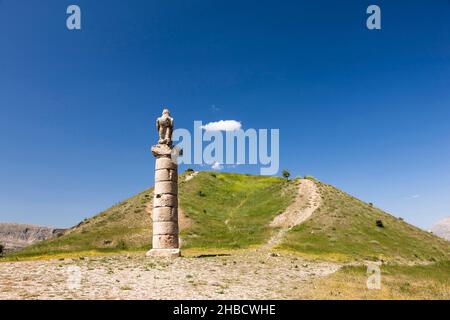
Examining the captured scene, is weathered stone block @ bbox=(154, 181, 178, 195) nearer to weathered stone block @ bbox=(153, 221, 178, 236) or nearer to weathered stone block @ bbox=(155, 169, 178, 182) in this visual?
weathered stone block @ bbox=(155, 169, 178, 182)

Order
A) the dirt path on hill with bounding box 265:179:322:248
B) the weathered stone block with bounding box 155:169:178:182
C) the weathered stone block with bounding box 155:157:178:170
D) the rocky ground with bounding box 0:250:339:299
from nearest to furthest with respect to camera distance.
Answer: the rocky ground with bounding box 0:250:339:299
the weathered stone block with bounding box 155:169:178:182
the weathered stone block with bounding box 155:157:178:170
the dirt path on hill with bounding box 265:179:322:248

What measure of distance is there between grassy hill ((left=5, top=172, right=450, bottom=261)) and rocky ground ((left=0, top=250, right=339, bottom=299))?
16.3m

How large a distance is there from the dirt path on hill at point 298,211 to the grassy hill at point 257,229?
1.00 m

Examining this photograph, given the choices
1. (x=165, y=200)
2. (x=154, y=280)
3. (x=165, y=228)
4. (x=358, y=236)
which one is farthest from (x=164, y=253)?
(x=358, y=236)

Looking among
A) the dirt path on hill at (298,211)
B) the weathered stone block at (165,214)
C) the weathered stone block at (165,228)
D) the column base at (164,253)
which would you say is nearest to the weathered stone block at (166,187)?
the weathered stone block at (165,214)

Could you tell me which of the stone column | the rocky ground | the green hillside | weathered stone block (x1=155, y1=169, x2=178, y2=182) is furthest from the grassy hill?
the rocky ground

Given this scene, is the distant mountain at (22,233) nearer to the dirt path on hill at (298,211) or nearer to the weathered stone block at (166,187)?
the dirt path on hill at (298,211)

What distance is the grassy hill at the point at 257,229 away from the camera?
3947 centimetres

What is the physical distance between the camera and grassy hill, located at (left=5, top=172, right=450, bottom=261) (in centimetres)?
3947

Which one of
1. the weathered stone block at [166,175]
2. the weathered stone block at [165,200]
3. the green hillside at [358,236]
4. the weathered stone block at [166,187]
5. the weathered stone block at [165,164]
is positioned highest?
the weathered stone block at [165,164]
